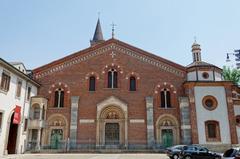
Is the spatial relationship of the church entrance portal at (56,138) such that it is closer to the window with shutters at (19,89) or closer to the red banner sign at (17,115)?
the red banner sign at (17,115)

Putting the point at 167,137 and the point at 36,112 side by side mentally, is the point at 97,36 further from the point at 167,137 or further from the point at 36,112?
the point at 167,137

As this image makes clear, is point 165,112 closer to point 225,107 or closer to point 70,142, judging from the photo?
point 225,107

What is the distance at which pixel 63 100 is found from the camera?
2975 centimetres

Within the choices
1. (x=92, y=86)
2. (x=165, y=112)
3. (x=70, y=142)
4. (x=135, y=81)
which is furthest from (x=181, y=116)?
(x=70, y=142)

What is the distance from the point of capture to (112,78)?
1198 inches

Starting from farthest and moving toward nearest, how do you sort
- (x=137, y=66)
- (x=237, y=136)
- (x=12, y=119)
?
1. (x=137, y=66)
2. (x=237, y=136)
3. (x=12, y=119)

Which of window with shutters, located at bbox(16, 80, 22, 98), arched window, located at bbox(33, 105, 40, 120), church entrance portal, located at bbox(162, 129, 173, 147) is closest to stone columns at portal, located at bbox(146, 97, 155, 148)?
church entrance portal, located at bbox(162, 129, 173, 147)

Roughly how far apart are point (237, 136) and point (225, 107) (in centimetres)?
344

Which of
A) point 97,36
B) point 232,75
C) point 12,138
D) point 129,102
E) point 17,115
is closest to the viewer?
point 17,115

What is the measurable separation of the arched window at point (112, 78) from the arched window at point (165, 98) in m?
6.08

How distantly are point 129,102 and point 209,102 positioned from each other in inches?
374

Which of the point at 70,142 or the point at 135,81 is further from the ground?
the point at 135,81

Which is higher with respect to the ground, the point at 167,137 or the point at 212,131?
the point at 212,131

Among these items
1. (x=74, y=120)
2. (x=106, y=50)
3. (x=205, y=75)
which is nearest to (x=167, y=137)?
(x=205, y=75)
